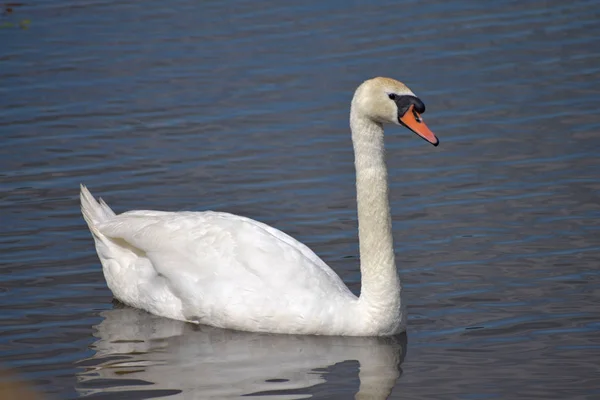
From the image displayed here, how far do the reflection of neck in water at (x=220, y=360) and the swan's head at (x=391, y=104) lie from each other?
143 centimetres

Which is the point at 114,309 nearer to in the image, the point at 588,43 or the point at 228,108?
the point at 228,108

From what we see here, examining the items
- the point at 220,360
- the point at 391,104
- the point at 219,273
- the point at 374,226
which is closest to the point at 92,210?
the point at 219,273

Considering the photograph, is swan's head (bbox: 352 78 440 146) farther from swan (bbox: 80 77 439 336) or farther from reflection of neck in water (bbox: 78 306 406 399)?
reflection of neck in water (bbox: 78 306 406 399)

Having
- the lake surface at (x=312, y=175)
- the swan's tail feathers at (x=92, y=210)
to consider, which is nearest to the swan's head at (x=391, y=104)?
the lake surface at (x=312, y=175)

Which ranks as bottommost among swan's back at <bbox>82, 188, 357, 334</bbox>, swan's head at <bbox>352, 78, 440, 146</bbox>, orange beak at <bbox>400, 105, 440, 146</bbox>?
swan's back at <bbox>82, 188, 357, 334</bbox>

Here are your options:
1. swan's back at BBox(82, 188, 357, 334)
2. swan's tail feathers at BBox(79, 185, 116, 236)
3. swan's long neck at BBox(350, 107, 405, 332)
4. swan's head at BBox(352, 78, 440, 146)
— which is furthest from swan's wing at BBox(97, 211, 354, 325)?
swan's head at BBox(352, 78, 440, 146)

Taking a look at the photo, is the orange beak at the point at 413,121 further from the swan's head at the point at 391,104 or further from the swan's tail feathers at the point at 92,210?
the swan's tail feathers at the point at 92,210

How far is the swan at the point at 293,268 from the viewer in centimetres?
839

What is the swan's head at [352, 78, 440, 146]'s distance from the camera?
823 cm

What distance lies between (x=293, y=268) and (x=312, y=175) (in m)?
3.10

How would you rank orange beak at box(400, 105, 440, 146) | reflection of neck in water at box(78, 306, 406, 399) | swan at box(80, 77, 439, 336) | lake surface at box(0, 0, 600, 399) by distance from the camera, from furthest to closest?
swan at box(80, 77, 439, 336) < orange beak at box(400, 105, 440, 146) < lake surface at box(0, 0, 600, 399) < reflection of neck in water at box(78, 306, 406, 399)

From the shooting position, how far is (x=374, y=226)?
28.0 ft

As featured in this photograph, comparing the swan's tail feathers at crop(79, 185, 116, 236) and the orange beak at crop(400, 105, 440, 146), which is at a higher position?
the orange beak at crop(400, 105, 440, 146)

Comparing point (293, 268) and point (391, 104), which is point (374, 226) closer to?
point (293, 268)
